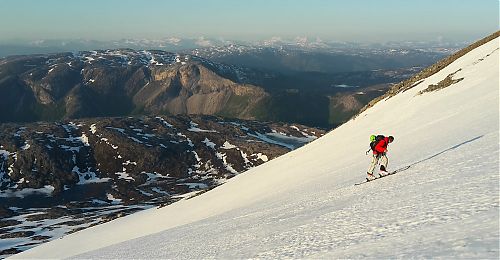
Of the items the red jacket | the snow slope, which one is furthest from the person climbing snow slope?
the snow slope

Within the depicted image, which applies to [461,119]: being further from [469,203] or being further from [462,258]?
[462,258]

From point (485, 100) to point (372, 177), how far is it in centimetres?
1337

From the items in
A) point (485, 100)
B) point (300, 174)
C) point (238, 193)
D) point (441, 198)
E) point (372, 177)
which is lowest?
point (238, 193)

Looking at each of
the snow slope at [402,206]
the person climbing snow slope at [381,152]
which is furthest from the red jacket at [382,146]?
the snow slope at [402,206]

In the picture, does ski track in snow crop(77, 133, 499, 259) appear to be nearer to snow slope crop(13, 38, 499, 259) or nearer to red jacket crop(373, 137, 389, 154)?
snow slope crop(13, 38, 499, 259)

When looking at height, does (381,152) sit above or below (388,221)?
above

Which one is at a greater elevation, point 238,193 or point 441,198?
point 441,198

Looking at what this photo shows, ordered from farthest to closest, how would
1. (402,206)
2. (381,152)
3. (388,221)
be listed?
(381,152) → (402,206) → (388,221)

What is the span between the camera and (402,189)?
19250mm

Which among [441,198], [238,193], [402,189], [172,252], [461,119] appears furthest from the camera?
[238,193]

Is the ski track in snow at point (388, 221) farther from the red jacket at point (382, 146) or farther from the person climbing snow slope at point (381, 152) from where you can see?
the red jacket at point (382, 146)

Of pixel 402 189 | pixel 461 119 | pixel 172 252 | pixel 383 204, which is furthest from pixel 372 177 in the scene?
pixel 172 252

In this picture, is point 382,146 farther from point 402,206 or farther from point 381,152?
point 402,206

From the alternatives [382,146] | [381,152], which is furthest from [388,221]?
[382,146]
